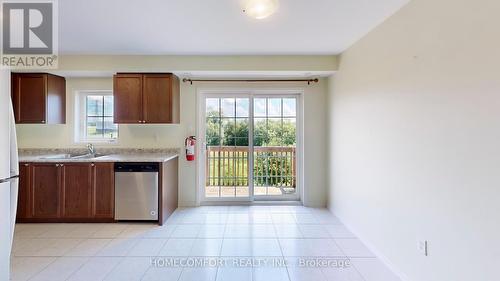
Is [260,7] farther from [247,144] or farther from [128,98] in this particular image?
[247,144]

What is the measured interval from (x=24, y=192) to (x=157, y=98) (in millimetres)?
2203

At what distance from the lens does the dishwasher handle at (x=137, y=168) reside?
12.9 ft

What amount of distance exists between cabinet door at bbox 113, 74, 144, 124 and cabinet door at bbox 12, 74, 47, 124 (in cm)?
108

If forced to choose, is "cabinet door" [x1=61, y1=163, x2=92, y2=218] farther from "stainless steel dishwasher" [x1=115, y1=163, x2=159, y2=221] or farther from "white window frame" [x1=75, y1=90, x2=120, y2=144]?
"white window frame" [x1=75, y1=90, x2=120, y2=144]

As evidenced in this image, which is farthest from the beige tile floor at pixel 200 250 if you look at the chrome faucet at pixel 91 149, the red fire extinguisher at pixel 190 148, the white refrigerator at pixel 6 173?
the chrome faucet at pixel 91 149

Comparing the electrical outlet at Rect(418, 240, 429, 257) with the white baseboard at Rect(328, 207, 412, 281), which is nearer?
the electrical outlet at Rect(418, 240, 429, 257)

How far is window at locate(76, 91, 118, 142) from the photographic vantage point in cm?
484

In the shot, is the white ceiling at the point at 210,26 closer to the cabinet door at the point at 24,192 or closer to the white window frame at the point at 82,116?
the white window frame at the point at 82,116

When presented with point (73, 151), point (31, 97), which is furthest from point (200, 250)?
point (31, 97)

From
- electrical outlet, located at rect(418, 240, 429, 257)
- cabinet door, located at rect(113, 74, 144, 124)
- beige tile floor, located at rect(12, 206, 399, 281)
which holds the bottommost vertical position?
beige tile floor, located at rect(12, 206, 399, 281)

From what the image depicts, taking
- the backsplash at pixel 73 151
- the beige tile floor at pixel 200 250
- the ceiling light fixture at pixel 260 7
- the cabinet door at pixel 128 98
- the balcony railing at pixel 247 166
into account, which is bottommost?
the beige tile floor at pixel 200 250

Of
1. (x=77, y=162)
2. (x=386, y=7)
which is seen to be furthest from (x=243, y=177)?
(x=386, y=7)

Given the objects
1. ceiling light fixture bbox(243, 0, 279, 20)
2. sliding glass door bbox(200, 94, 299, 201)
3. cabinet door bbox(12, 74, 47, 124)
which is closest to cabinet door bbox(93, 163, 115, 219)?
cabinet door bbox(12, 74, 47, 124)

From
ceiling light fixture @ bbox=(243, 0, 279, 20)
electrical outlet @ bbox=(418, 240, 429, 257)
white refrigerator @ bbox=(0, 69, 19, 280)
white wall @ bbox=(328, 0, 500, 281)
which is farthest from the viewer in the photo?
ceiling light fixture @ bbox=(243, 0, 279, 20)
